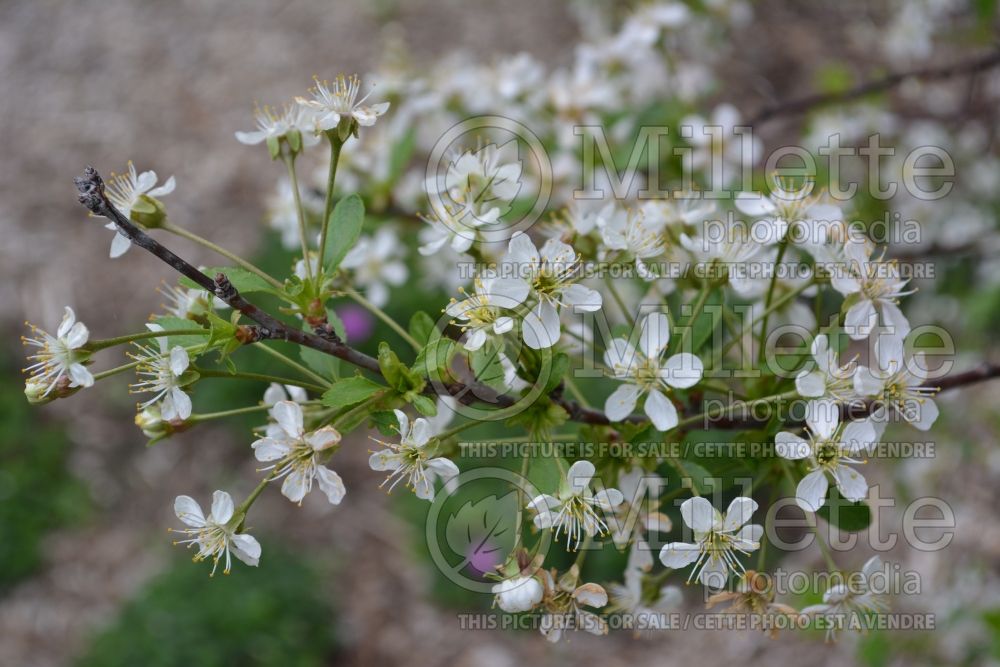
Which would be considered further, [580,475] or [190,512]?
[190,512]

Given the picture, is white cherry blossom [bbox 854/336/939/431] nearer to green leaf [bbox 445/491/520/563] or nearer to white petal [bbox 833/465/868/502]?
white petal [bbox 833/465/868/502]

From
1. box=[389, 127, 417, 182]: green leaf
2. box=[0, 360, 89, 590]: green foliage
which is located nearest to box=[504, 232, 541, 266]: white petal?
→ box=[389, 127, 417, 182]: green leaf

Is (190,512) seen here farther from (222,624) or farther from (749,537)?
(222,624)

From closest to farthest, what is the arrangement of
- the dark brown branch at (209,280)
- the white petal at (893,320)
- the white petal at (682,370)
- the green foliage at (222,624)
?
the dark brown branch at (209,280) → the white petal at (682,370) → the white petal at (893,320) → the green foliage at (222,624)

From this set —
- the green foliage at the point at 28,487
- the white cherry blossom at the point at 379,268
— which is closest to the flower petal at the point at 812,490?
the white cherry blossom at the point at 379,268

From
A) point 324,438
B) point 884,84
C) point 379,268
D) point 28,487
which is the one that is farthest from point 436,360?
point 28,487

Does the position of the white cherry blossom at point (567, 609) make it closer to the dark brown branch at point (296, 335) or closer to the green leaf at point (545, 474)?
the green leaf at point (545, 474)
